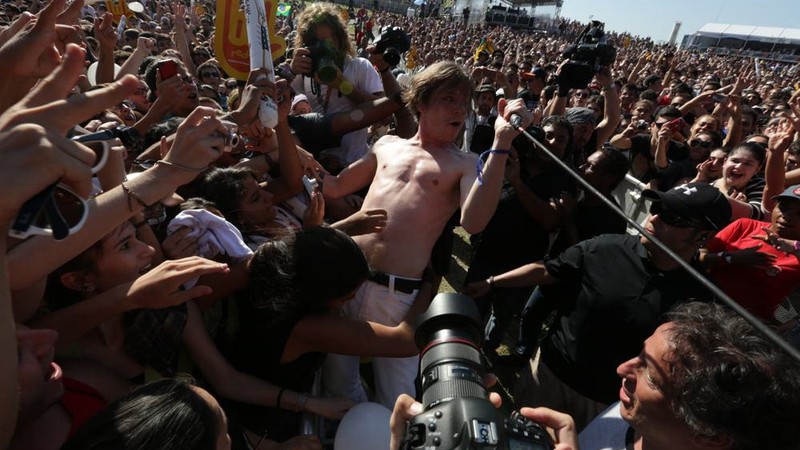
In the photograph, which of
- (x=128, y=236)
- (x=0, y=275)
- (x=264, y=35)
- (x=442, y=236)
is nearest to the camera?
(x=0, y=275)

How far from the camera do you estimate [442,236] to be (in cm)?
258

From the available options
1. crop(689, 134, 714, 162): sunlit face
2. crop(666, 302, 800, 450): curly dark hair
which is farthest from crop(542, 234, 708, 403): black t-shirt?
crop(689, 134, 714, 162): sunlit face

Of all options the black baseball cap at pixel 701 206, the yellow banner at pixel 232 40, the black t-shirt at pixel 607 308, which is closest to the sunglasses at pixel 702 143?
the black baseball cap at pixel 701 206

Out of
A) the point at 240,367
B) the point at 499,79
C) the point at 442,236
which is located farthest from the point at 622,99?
the point at 240,367

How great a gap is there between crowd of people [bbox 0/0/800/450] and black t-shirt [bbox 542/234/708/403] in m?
0.01

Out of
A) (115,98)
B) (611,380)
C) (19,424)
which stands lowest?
(611,380)

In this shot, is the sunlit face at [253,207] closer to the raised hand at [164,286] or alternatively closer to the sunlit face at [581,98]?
the raised hand at [164,286]

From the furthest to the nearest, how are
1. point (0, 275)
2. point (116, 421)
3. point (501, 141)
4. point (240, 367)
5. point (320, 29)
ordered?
point (320, 29) < point (501, 141) < point (240, 367) < point (116, 421) < point (0, 275)

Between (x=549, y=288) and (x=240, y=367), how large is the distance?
226 cm

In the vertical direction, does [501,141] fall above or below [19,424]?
above

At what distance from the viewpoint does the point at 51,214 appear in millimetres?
838

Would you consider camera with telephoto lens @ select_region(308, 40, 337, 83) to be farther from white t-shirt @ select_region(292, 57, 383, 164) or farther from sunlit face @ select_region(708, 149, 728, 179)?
sunlit face @ select_region(708, 149, 728, 179)

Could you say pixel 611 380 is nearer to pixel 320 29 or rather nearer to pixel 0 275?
pixel 0 275

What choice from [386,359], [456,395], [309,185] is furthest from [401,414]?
[309,185]
